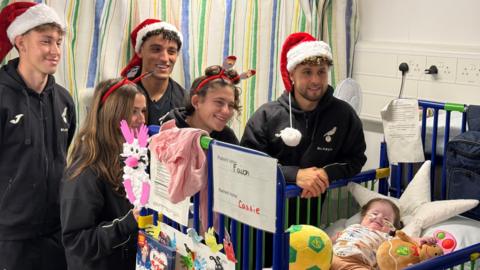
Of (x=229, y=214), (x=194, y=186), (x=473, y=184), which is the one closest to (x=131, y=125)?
(x=194, y=186)

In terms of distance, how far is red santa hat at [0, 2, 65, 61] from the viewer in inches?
98.7

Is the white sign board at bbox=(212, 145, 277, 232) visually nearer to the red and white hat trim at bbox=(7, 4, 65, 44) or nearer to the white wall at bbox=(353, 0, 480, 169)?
the red and white hat trim at bbox=(7, 4, 65, 44)

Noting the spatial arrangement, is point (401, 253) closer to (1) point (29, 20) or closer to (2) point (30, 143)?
(2) point (30, 143)

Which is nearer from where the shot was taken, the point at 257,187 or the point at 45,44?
the point at 257,187

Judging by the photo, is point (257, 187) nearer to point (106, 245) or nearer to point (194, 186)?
point (194, 186)

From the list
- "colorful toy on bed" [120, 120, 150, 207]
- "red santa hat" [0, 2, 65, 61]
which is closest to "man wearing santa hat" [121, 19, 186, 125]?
"red santa hat" [0, 2, 65, 61]

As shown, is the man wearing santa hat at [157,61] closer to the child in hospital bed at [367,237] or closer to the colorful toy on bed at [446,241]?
the child in hospital bed at [367,237]

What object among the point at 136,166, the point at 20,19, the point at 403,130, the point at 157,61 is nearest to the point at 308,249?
the point at 136,166

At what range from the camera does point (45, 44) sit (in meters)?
2.52

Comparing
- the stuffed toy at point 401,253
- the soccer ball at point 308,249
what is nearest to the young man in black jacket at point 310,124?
the stuffed toy at point 401,253

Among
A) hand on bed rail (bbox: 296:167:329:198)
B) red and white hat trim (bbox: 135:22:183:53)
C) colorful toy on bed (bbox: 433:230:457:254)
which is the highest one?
red and white hat trim (bbox: 135:22:183:53)

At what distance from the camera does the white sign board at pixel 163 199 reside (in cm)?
187

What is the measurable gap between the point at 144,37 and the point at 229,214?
1.53m

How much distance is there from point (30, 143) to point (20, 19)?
20.0 inches
